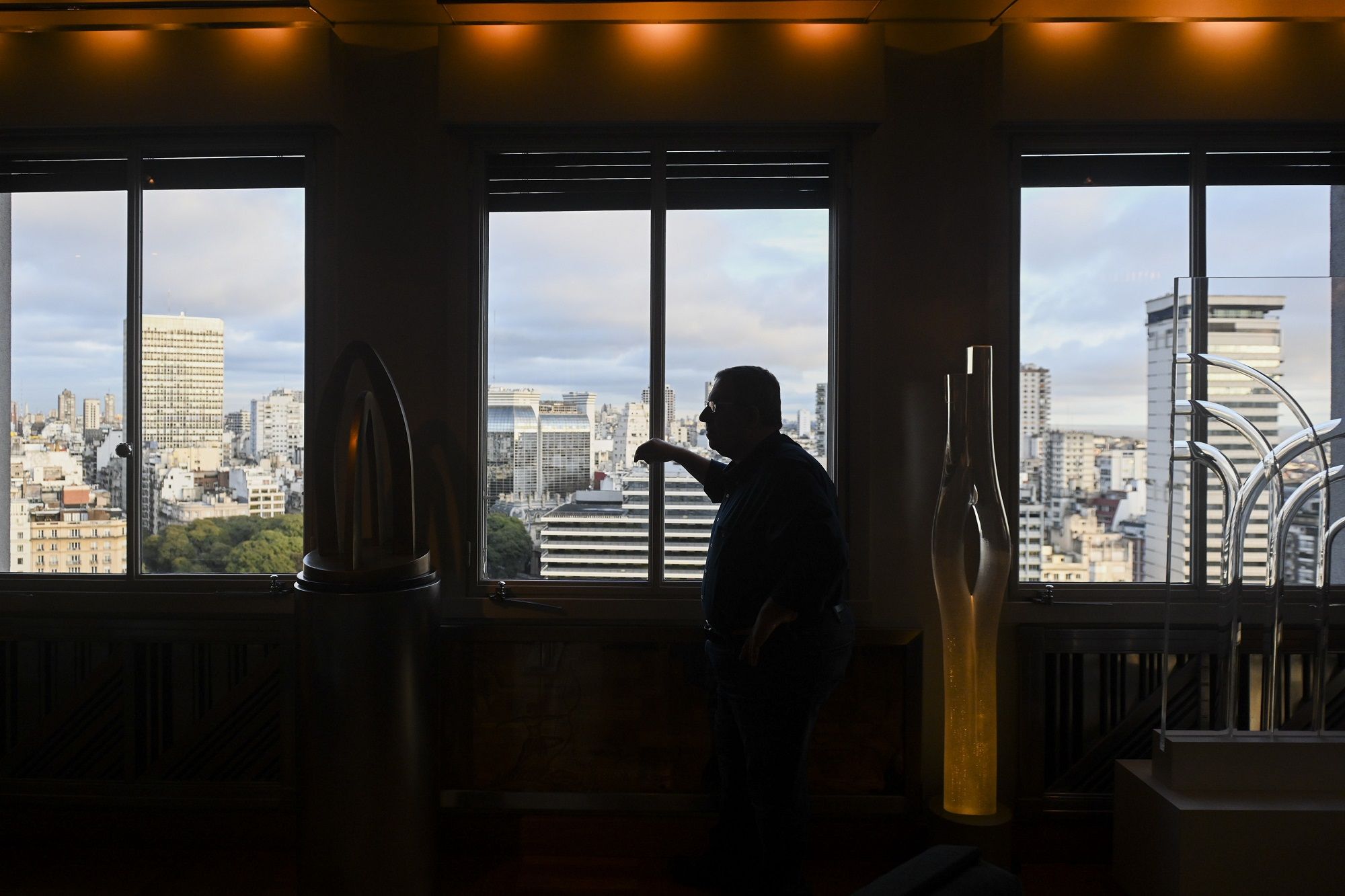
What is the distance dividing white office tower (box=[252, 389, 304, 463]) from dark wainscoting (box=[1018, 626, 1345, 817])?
2961 mm

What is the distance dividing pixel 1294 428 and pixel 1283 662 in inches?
41.7

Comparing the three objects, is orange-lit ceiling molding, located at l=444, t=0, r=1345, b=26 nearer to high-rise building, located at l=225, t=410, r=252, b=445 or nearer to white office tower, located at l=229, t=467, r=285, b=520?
high-rise building, located at l=225, t=410, r=252, b=445

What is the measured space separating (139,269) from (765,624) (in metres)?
2.89

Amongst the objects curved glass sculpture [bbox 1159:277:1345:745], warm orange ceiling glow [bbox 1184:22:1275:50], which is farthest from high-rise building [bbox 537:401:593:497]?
warm orange ceiling glow [bbox 1184:22:1275:50]

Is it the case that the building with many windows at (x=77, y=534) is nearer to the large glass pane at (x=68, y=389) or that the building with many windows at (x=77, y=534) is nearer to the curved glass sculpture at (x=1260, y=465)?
the large glass pane at (x=68, y=389)

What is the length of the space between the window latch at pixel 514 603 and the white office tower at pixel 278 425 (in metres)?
0.99

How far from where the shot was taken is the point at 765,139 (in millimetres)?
3082

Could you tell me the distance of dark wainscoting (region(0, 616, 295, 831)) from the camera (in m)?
3.09

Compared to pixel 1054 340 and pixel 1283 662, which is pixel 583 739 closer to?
pixel 1054 340

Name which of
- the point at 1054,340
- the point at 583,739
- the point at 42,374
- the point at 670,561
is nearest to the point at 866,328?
the point at 1054,340

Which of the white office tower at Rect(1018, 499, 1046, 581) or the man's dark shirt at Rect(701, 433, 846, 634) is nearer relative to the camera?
the man's dark shirt at Rect(701, 433, 846, 634)

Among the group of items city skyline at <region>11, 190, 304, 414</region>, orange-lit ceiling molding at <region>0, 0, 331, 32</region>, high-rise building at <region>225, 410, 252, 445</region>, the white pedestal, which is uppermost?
orange-lit ceiling molding at <region>0, 0, 331, 32</region>

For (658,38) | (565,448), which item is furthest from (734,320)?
(658,38)

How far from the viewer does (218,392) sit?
3209mm
